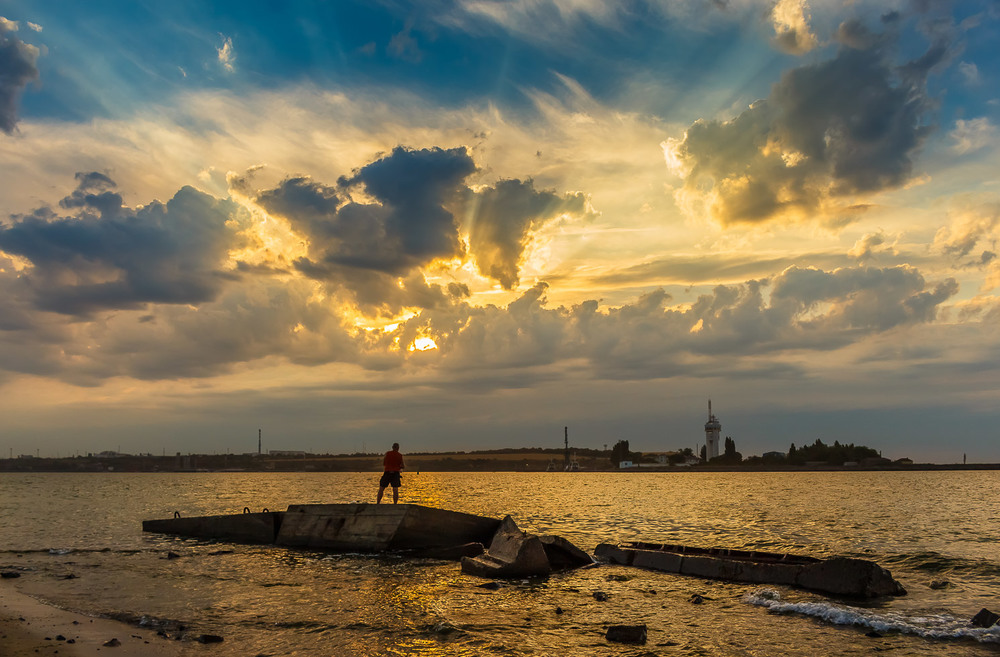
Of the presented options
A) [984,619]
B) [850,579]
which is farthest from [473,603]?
[984,619]

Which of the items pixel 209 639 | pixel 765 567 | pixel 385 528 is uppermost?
pixel 385 528

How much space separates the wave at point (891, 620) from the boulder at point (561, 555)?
7445 millimetres

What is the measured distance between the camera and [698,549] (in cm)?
2452

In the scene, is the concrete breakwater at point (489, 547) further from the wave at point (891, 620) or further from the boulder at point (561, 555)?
the wave at point (891, 620)

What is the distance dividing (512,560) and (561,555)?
3.30 m

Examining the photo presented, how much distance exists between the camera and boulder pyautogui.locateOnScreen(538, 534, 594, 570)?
2420cm

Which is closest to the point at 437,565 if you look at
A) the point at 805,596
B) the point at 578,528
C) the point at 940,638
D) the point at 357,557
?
the point at 357,557

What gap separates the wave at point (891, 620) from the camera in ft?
50.1

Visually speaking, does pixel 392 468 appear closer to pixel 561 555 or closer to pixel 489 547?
pixel 489 547

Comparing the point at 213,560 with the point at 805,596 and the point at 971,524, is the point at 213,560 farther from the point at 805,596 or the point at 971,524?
the point at 971,524

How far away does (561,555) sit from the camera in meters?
24.5

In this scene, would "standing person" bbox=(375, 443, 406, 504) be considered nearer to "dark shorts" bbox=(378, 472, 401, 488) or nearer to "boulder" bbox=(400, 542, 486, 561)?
"dark shorts" bbox=(378, 472, 401, 488)

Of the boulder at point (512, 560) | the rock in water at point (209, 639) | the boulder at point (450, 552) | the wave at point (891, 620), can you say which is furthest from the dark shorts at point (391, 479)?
the wave at point (891, 620)

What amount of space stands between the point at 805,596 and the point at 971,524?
3516 centimetres
